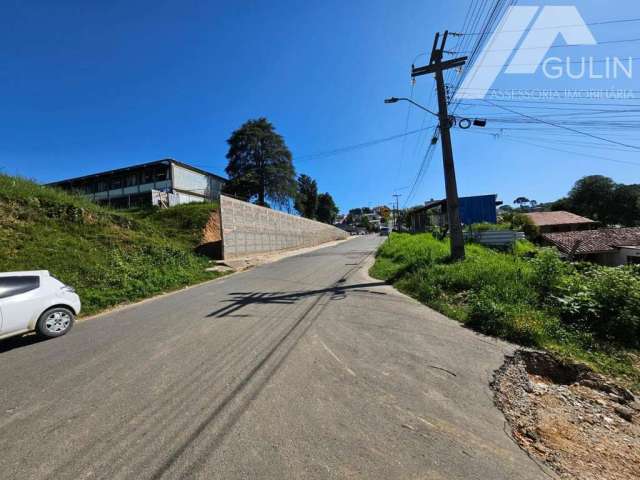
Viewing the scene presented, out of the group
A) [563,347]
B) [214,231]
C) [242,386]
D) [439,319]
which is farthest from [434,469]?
[214,231]

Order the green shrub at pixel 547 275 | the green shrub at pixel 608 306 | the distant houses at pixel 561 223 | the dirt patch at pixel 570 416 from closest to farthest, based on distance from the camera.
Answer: the dirt patch at pixel 570 416, the green shrub at pixel 608 306, the green shrub at pixel 547 275, the distant houses at pixel 561 223

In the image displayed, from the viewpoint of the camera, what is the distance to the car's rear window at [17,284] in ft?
17.2

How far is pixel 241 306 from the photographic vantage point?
292 inches

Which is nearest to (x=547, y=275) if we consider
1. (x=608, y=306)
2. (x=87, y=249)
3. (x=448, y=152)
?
(x=608, y=306)

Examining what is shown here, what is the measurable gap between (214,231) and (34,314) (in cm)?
1620

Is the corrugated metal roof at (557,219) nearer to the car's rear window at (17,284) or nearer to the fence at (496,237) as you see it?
the fence at (496,237)

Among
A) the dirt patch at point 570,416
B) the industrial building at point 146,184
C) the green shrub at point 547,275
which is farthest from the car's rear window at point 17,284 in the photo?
the industrial building at point 146,184

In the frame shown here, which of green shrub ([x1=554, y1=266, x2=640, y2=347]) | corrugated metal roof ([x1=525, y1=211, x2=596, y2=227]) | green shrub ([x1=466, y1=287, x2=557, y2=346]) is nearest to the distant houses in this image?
corrugated metal roof ([x1=525, y1=211, x2=596, y2=227])

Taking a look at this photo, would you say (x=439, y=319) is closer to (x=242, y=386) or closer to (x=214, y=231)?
(x=242, y=386)

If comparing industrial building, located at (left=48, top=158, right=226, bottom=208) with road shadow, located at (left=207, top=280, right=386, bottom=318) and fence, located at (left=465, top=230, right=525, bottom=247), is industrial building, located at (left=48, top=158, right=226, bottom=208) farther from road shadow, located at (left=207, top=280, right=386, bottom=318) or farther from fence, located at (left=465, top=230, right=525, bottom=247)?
fence, located at (left=465, top=230, right=525, bottom=247)

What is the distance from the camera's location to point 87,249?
1142cm

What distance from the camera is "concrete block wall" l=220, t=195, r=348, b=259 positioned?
18812 mm

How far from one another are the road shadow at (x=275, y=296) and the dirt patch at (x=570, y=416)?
472 cm

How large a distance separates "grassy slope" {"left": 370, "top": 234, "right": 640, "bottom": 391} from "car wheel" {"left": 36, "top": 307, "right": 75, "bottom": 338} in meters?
8.30
